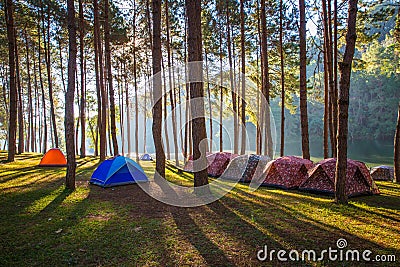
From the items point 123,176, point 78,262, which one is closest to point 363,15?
point 123,176

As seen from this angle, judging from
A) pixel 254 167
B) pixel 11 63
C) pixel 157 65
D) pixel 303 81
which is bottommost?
pixel 254 167

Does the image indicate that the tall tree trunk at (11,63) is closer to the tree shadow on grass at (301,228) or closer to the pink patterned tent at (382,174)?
the tree shadow on grass at (301,228)

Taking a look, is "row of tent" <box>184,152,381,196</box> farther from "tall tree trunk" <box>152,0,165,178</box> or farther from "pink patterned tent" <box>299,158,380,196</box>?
"tall tree trunk" <box>152,0,165,178</box>

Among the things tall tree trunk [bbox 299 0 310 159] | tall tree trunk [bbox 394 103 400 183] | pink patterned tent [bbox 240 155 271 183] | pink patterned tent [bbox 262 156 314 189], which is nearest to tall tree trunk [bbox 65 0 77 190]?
pink patterned tent [bbox 240 155 271 183]

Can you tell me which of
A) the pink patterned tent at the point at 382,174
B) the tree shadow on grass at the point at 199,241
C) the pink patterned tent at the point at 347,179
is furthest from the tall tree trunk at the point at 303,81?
the pink patterned tent at the point at 382,174

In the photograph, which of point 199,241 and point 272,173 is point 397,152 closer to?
point 272,173

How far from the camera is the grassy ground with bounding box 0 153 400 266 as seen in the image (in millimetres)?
3953

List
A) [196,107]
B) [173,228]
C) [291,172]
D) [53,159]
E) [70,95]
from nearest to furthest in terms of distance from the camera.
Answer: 1. [173,228]
2. [196,107]
3. [70,95]
4. [291,172]
5. [53,159]

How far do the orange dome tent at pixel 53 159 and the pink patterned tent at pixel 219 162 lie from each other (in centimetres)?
729

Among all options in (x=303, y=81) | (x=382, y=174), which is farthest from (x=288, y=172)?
(x=382, y=174)

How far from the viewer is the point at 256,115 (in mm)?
20609

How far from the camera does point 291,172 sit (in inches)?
377

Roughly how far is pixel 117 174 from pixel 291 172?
19.2ft

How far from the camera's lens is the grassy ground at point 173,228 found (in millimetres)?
3953
